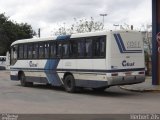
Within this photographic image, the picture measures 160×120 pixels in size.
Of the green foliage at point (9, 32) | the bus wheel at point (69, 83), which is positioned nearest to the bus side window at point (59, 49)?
the bus wheel at point (69, 83)

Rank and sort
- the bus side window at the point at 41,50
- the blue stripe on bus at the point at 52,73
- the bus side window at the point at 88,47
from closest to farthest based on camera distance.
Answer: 1. the bus side window at the point at 88,47
2. the blue stripe on bus at the point at 52,73
3. the bus side window at the point at 41,50

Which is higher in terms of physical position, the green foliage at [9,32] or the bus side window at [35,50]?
the green foliage at [9,32]

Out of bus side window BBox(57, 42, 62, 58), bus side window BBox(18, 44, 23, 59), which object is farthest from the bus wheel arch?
bus side window BBox(18, 44, 23, 59)

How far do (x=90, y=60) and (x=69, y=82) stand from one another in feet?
7.24

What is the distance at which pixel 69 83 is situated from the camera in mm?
22328

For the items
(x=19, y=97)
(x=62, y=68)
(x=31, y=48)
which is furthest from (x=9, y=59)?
(x=19, y=97)

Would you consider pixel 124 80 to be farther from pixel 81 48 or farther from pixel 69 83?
pixel 69 83

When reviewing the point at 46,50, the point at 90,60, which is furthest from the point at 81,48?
the point at 46,50

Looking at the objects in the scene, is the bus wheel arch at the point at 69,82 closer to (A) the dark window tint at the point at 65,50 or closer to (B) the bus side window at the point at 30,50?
(A) the dark window tint at the point at 65,50

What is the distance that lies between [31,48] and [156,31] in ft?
23.1

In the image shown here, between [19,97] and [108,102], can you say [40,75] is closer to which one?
[19,97]

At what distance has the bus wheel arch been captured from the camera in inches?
862

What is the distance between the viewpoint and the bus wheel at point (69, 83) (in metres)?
21.9

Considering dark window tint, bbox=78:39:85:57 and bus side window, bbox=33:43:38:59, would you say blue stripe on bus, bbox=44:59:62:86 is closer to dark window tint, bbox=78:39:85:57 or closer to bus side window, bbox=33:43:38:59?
bus side window, bbox=33:43:38:59
